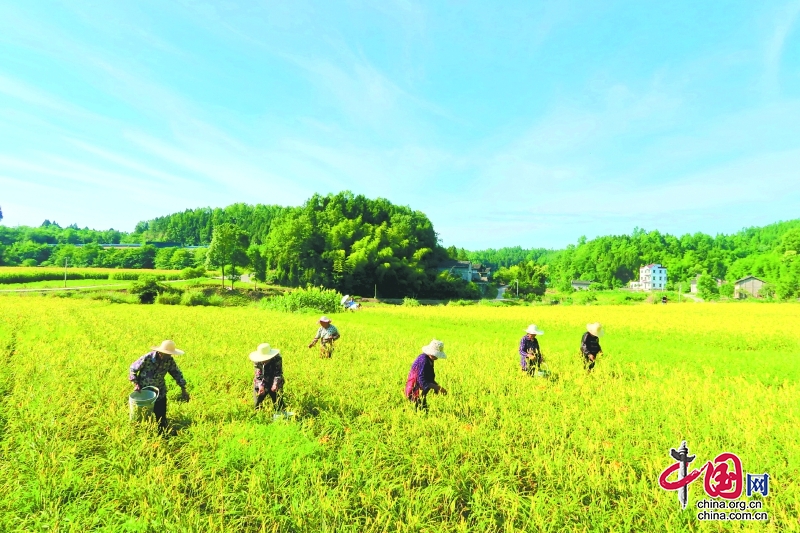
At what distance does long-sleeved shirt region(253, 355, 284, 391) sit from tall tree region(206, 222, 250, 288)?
4399 cm

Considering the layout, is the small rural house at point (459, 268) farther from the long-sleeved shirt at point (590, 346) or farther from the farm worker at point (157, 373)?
the farm worker at point (157, 373)

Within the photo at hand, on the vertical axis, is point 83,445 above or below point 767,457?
below

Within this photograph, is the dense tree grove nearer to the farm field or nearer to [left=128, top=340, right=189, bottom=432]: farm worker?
the farm field

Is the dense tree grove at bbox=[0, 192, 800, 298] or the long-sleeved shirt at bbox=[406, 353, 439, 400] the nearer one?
the long-sleeved shirt at bbox=[406, 353, 439, 400]

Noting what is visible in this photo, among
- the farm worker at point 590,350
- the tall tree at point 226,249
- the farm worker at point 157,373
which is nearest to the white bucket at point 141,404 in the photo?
the farm worker at point 157,373

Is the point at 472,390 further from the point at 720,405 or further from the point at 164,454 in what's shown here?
the point at 164,454

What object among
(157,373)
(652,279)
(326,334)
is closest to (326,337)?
(326,334)

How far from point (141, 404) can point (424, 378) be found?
157 inches

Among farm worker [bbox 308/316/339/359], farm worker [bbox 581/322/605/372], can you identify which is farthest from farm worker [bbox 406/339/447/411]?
farm worker [bbox 581/322/605/372]

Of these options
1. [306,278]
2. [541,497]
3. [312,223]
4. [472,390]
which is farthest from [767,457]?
[312,223]

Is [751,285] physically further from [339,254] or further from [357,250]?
[339,254]

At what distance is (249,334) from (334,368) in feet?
20.5

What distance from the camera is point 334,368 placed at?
8.66 meters

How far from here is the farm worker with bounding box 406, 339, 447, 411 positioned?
225 inches
